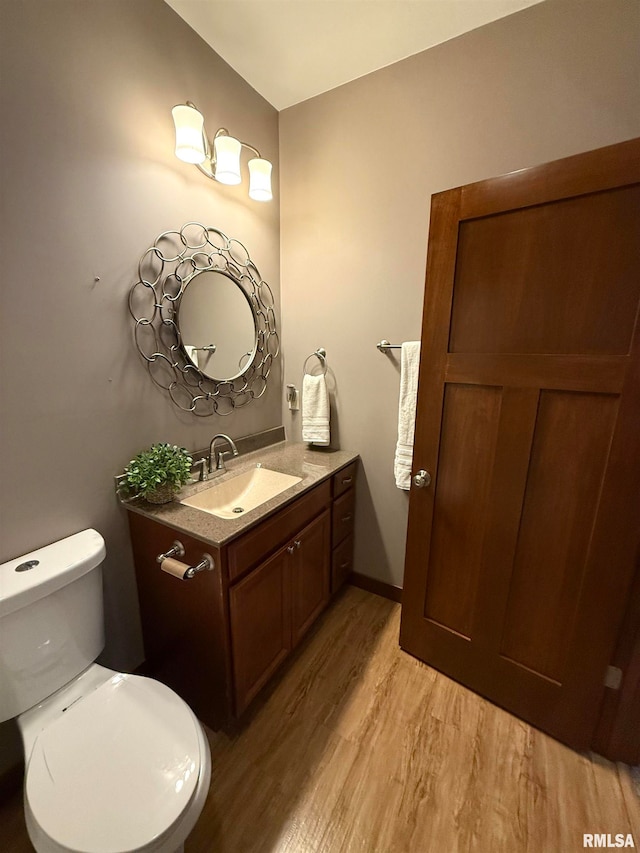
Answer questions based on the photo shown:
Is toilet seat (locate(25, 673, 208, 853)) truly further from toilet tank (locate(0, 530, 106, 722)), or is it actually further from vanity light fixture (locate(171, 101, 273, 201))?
vanity light fixture (locate(171, 101, 273, 201))

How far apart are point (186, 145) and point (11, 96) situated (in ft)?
1.61

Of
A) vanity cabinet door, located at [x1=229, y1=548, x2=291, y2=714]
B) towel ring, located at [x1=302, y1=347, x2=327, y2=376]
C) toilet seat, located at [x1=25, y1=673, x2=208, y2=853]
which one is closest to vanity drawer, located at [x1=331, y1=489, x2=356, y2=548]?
vanity cabinet door, located at [x1=229, y1=548, x2=291, y2=714]

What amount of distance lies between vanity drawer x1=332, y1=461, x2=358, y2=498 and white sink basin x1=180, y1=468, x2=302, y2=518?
229 millimetres

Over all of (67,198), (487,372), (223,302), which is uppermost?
(67,198)

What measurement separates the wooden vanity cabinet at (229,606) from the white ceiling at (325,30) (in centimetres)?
186

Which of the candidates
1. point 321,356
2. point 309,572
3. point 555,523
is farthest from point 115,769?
point 321,356

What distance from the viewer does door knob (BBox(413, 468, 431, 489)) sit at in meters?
1.35

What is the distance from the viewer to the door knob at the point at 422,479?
135cm

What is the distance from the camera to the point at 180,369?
1.45 meters

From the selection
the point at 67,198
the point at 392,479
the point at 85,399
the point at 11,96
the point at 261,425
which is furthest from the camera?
the point at 261,425

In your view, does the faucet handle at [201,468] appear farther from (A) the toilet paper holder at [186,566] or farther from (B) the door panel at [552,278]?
(B) the door panel at [552,278]

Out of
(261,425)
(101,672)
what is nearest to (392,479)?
(261,425)

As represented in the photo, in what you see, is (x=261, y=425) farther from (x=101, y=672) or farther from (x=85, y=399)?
(x=101, y=672)

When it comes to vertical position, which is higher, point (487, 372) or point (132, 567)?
point (487, 372)
